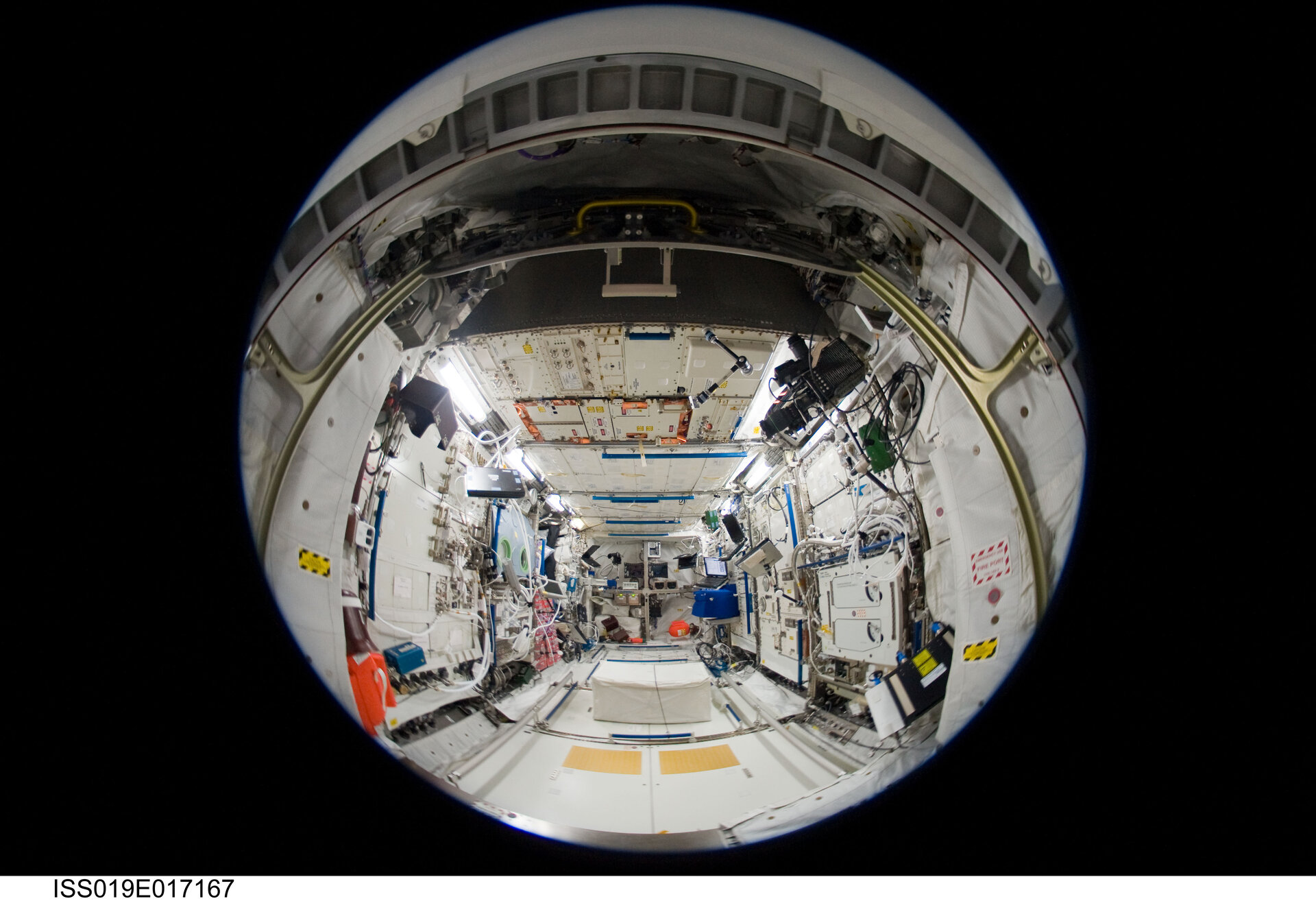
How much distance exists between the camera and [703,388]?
1.65 metres

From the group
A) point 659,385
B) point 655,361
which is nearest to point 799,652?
point 659,385

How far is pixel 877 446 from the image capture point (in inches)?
63.6

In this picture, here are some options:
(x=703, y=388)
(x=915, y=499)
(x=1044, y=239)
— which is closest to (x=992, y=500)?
(x=915, y=499)

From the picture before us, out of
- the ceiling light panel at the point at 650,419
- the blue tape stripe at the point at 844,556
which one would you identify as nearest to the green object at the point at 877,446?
the blue tape stripe at the point at 844,556

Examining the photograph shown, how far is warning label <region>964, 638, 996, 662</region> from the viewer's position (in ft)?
3.57

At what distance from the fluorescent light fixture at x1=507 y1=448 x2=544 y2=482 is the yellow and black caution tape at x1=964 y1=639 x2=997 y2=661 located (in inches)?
76.4

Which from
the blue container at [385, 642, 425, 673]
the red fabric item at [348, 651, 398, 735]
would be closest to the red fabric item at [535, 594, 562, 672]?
the blue container at [385, 642, 425, 673]

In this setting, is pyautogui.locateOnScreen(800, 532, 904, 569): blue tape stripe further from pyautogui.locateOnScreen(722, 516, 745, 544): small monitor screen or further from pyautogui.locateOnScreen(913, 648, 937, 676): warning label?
pyautogui.locateOnScreen(722, 516, 745, 544): small monitor screen

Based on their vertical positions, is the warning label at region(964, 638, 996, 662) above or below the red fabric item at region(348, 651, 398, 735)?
above

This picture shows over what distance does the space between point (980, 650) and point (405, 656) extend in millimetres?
1951

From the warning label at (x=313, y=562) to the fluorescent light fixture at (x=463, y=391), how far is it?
0.66 m

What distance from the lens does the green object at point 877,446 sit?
1580mm

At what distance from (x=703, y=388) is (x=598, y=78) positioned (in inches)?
42.1

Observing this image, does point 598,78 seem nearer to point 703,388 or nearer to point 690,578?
point 703,388
